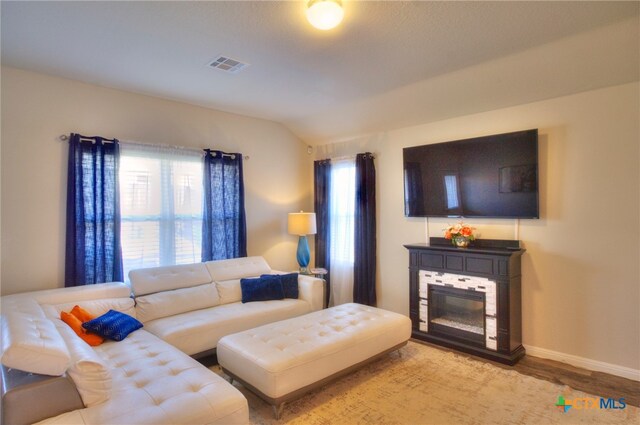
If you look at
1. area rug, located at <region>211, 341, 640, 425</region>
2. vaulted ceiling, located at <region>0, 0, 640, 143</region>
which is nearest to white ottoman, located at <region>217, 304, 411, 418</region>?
area rug, located at <region>211, 341, 640, 425</region>

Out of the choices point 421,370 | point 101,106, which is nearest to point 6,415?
point 421,370

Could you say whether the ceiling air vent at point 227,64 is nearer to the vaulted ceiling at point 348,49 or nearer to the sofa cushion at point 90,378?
the vaulted ceiling at point 348,49

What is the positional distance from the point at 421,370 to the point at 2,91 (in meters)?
4.35

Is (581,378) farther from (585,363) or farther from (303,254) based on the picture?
(303,254)

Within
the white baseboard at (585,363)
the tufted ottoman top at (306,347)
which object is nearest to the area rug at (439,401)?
the tufted ottoman top at (306,347)

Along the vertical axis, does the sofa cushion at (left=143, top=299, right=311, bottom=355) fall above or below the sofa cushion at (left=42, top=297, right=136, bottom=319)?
below

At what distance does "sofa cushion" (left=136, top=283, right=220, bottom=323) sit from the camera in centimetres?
309

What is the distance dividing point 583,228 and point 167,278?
3921 millimetres

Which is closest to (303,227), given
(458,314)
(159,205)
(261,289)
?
(261,289)

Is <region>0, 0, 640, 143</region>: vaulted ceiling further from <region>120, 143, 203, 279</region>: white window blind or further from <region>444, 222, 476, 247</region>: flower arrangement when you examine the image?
<region>444, 222, 476, 247</region>: flower arrangement

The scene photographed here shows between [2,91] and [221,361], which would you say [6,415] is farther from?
[2,91]

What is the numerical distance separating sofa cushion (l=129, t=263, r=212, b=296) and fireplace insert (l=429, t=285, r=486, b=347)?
2.46 metres

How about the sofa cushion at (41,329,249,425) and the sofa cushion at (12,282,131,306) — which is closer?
the sofa cushion at (41,329,249,425)

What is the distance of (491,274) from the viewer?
10.5ft
